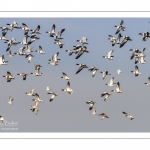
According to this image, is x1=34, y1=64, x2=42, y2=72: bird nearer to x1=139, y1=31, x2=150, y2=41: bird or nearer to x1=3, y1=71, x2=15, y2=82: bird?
x1=3, y1=71, x2=15, y2=82: bird

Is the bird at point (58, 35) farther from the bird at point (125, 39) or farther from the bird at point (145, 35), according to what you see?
the bird at point (145, 35)

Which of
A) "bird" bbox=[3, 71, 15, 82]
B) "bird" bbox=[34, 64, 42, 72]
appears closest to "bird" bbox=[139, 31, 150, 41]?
"bird" bbox=[34, 64, 42, 72]

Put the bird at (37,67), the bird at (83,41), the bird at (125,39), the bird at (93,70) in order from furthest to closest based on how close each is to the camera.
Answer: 1. the bird at (37,67)
2. the bird at (93,70)
3. the bird at (125,39)
4. the bird at (83,41)

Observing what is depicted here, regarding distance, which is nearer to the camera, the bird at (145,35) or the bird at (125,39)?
the bird at (145,35)

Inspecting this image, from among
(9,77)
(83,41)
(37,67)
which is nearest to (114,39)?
(83,41)

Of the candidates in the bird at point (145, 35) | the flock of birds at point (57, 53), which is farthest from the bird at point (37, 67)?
the bird at point (145, 35)

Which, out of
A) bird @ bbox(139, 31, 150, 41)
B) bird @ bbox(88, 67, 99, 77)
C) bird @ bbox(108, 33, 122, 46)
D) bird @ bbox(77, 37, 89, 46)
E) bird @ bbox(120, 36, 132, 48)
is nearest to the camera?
bird @ bbox(77, 37, 89, 46)

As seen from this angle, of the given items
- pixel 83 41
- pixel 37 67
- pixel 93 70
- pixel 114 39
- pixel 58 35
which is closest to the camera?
pixel 83 41

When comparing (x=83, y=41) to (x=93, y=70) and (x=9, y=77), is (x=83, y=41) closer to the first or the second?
(x=93, y=70)

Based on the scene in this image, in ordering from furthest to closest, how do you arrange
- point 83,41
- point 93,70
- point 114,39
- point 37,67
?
point 37,67 < point 93,70 < point 114,39 < point 83,41
